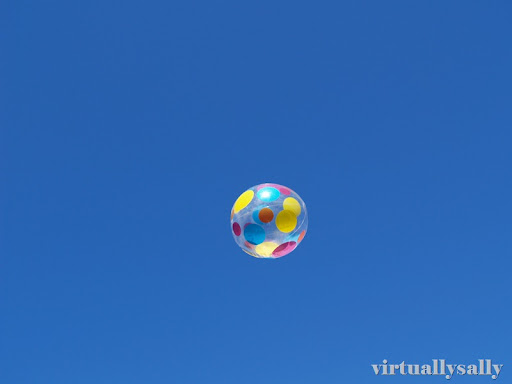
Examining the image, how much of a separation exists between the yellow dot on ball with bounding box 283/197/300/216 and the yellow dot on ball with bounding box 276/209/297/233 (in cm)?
10

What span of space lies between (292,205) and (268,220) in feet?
2.85

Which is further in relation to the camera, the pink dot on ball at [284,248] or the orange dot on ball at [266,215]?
the pink dot on ball at [284,248]

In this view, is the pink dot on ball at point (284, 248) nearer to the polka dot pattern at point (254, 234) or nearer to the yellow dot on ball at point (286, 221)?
the yellow dot on ball at point (286, 221)

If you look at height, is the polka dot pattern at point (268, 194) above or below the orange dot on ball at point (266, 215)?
above

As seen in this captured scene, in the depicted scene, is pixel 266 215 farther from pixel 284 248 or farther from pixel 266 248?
pixel 284 248

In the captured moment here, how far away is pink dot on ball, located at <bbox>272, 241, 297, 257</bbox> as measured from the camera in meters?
14.0

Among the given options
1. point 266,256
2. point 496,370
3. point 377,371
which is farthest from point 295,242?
point 496,370

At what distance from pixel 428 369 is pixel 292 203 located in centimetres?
1128

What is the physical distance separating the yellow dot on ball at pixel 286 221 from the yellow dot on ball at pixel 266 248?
0.51 meters

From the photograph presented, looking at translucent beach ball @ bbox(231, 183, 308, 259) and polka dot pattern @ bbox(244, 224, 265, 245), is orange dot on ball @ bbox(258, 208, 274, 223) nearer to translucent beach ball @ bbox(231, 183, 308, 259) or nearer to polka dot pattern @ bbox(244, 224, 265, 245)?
translucent beach ball @ bbox(231, 183, 308, 259)

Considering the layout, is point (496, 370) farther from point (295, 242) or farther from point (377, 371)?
point (295, 242)

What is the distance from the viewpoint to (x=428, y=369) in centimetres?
2078

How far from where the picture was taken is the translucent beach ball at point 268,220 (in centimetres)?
1338

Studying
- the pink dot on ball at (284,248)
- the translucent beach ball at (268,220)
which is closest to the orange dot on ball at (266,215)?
the translucent beach ball at (268,220)
